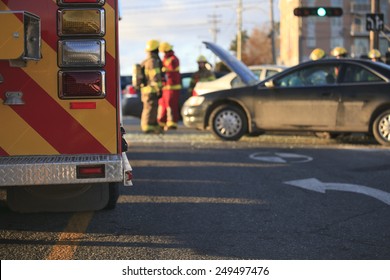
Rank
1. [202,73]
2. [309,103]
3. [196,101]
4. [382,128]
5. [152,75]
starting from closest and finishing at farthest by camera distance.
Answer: [382,128] → [309,103] → [152,75] → [196,101] → [202,73]

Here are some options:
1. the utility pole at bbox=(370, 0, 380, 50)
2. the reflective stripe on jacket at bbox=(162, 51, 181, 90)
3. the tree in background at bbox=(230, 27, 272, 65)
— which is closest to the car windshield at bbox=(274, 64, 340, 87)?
the reflective stripe on jacket at bbox=(162, 51, 181, 90)

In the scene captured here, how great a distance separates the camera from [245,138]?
12.3 meters

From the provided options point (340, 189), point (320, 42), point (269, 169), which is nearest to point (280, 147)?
point (269, 169)

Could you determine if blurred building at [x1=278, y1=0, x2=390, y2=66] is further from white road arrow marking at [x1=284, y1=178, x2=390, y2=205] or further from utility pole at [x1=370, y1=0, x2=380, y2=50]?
white road arrow marking at [x1=284, y1=178, x2=390, y2=205]

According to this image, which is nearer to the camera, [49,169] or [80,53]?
[49,169]

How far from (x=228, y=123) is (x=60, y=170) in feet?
23.7

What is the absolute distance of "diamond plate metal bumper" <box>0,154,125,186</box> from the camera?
4.24 m

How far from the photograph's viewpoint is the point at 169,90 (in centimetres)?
1277

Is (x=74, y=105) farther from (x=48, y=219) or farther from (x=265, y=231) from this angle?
(x=265, y=231)

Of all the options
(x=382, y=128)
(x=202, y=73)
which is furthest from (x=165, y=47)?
→ (x=382, y=128)

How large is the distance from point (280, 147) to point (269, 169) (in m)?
2.46

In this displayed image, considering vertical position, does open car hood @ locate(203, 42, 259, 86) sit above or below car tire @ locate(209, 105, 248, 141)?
above

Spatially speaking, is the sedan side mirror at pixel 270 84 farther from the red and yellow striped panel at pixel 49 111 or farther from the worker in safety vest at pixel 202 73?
the red and yellow striped panel at pixel 49 111

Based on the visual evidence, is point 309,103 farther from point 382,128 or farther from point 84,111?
point 84,111
